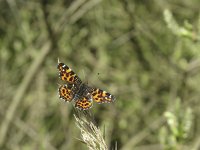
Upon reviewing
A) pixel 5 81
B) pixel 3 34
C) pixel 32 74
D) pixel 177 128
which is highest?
pixel 3 34

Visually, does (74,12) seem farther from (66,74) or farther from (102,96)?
(102,96)

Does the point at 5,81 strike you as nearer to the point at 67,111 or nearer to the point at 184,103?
the point at 67,111

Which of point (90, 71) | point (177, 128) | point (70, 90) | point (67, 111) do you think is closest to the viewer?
point (70, 90)

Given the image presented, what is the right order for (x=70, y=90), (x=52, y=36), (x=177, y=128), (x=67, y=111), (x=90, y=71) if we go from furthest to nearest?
1. (x=90, y=71)
2. (x=67, y=111)
3. (x=52, y=36)
4. (x=177, y=128)
5. (x=70, y=90)

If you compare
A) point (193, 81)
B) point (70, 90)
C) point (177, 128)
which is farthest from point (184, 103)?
point (70, 90)

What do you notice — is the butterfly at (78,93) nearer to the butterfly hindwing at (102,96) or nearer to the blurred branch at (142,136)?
the butterfly hindwing at (102,96)

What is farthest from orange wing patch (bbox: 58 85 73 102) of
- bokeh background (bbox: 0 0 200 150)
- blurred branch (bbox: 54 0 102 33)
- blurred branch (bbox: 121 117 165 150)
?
blurred branch (bbox: 121 117 165 150)

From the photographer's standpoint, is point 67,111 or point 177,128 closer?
point 177,128

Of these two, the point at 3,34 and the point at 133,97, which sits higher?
the point at 3,34

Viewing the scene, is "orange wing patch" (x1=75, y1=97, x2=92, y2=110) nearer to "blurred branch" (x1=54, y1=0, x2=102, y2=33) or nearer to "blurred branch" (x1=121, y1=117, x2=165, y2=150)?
"blurred branch" (x1=54, y1=0, x2=102, y2=33)
